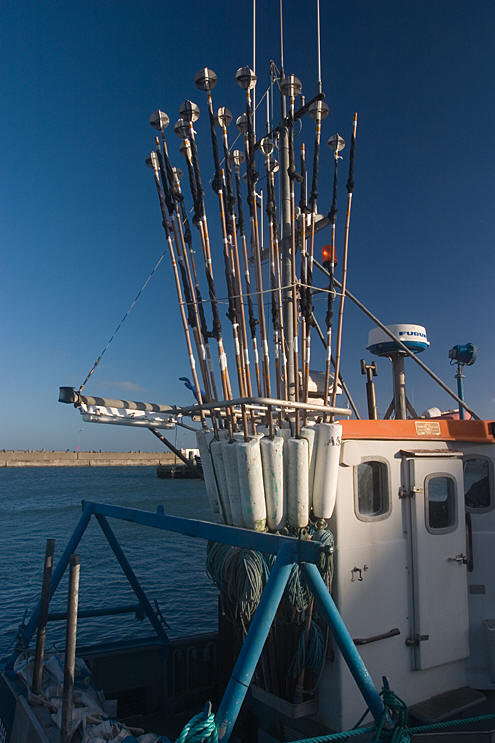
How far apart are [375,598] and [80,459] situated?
18182 cm

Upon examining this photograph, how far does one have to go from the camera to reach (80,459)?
584ft

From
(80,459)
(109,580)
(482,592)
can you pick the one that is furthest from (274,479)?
(80,459)

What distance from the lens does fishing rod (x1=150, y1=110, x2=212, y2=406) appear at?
596cm

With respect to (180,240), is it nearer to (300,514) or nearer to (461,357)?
(300,514)

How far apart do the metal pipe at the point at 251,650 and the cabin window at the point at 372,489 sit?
7.87ft

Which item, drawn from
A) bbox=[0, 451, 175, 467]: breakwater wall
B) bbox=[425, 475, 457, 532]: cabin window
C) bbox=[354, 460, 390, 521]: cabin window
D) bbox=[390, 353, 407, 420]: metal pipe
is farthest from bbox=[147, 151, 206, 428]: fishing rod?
bbox=[0, 451, 175, 467]: breakwater wall

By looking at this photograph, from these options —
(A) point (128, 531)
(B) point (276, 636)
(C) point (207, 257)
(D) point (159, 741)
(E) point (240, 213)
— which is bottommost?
(A) point (128, 531)

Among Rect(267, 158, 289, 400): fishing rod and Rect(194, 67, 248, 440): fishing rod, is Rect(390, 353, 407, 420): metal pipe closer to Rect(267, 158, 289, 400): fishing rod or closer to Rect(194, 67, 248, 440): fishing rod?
Rect(267, 158, 289, 400): fishing rod

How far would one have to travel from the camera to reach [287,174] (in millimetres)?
7367

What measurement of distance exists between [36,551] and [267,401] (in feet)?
106

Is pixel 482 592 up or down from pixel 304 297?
down

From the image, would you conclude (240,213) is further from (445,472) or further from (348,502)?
(445,472)

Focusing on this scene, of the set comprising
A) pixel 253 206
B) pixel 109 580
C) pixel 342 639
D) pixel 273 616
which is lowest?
pixel 109 580

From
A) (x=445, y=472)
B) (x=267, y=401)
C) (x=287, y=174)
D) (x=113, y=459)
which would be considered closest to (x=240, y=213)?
(x=287, y=174)
